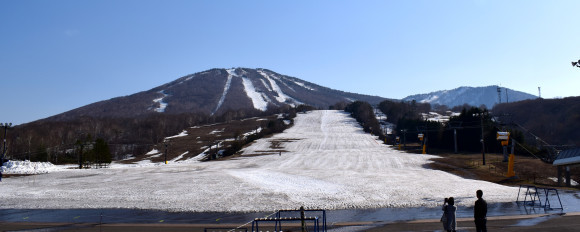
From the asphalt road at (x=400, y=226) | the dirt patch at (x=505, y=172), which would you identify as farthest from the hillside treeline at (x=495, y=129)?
the asphalt road at (x=400, y=226)

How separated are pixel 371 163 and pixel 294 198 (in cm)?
4193

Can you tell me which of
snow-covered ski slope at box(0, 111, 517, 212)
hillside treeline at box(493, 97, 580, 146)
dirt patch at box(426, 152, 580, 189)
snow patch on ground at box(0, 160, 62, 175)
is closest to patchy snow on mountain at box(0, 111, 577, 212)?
snow-covered ski slope at box(0, 111, 517, 212)

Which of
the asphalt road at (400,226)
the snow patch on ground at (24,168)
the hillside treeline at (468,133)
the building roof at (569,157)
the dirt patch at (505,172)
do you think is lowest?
the asphalt road at (400,226)

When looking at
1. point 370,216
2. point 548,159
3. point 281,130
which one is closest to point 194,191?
point 370,216

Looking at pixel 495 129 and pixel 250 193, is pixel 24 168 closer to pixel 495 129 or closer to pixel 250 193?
pixel 250 193

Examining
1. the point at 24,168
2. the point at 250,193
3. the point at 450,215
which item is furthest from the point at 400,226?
the point at 24,168

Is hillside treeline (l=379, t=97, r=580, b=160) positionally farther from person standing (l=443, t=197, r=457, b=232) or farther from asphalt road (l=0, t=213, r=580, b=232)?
person standing (l=443, t=197, r=457, b=232)

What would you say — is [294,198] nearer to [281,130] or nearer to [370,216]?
[370,216]

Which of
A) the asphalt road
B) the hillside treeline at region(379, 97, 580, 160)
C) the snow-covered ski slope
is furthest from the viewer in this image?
the hillside treeline at region(379, 97, 580, 160)

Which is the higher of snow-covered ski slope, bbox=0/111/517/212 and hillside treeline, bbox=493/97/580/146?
hillside treeline, bbox=493/97/580/146

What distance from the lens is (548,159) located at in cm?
5912

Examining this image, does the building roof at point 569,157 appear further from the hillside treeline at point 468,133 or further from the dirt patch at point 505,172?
the hillside treeline at point 468,133

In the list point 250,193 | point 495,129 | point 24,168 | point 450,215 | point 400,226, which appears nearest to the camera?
point 450,215

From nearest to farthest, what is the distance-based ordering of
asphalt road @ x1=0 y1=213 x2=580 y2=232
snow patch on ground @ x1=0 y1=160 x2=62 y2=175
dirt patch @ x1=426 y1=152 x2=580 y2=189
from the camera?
asphalt road @ x1=0 y1=213 x2=580 y2=232 < dirt patch @ x1=426 y1=152 x2=580 y2=189 < snow patch on ground @ x1=0 y1=160 x2=62 y2=175
